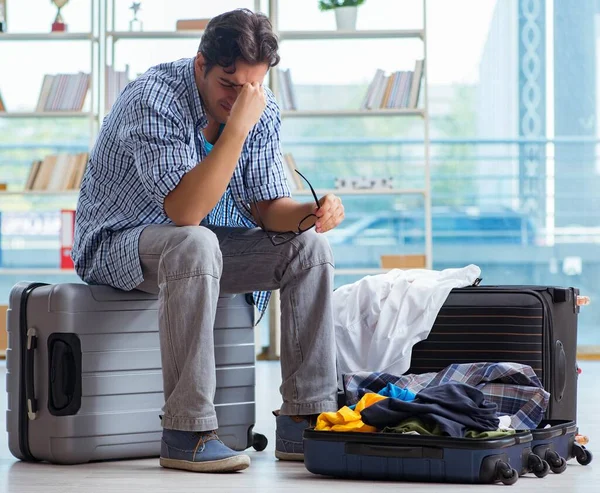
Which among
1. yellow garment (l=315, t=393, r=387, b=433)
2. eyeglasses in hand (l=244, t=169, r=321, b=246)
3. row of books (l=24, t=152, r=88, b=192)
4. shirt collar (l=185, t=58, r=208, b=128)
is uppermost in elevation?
shirt collar (l=185, t=58, r=208, b=128)

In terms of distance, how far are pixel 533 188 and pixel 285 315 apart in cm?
335

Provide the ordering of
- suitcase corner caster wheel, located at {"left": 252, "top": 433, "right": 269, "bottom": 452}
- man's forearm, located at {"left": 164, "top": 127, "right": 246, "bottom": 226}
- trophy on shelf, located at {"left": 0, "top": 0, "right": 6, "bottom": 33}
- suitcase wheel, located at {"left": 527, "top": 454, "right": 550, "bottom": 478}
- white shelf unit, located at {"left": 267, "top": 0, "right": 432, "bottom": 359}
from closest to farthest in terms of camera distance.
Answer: suitcase wheel, located at {"left": 527, "top": 454, "right": 550, "bottom": 478}, man's forearm, located at {"left": 164, "top": 127, "right": 246, "bottom": 226}, suitcase corner caster wheel, located at {"left": 252, "top": 433, "right": 269, "bottom": 452}, white shelf unit, located at {"left": 267, "top": 0, "right": 432, "bottom": 359}, trophy on shelf, located at {"left": 0, "top": 0, "right": 6, "bottom": 33}

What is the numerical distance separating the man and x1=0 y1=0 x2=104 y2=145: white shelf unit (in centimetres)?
262

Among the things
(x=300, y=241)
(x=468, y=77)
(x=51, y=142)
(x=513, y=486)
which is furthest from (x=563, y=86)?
(x=513, y=486)

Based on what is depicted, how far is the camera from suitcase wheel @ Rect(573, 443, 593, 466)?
1798 mm

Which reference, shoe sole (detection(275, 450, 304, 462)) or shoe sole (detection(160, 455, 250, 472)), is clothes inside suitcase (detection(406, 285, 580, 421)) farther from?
shoe sole (detection(160, 455, 250, 472))

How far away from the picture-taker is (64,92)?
15.1ft

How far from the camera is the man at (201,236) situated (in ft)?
5.61

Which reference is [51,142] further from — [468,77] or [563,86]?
[563,86]

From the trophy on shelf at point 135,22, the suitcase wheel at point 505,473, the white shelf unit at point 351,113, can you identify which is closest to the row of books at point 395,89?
the white shelf unit at point 351,113

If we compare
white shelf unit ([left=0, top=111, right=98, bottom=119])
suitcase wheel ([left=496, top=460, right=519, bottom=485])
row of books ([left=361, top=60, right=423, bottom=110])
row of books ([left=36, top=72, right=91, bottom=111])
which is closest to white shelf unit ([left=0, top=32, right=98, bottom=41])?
row of books ([left=36, top=72, right=91, bottom=111])

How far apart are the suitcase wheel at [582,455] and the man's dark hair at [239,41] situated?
0.90 metres

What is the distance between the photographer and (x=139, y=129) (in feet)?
6.05

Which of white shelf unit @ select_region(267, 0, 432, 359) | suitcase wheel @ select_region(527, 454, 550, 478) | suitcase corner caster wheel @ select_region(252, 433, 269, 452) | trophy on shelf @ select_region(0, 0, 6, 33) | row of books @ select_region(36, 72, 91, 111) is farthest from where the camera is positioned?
trophy on shelf @ select_region(0, 0, 6, 33)
